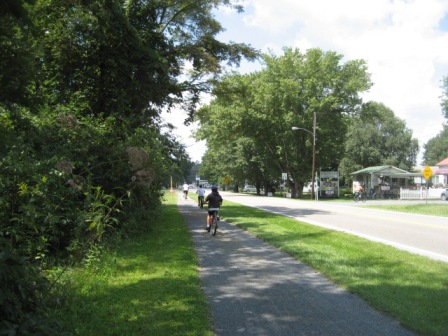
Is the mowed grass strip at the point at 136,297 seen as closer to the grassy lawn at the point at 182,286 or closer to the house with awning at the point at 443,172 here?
the grassy lawn at the point at 182,286

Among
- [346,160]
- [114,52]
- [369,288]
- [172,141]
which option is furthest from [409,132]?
[369,288]

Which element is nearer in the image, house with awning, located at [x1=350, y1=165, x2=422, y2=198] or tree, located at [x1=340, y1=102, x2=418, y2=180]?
house with awning, located at [x1=350, y1=165, x2=422, y2=198]

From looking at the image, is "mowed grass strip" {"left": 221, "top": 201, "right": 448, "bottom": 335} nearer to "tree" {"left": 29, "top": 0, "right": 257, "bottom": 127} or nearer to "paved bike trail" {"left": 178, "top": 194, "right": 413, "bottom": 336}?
"paved bike trail" {"left": 178, "top": 194, "right": 413, "bottom": 336}

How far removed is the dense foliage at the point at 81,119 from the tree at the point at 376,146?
60496 millimetres

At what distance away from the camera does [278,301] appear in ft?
19.3

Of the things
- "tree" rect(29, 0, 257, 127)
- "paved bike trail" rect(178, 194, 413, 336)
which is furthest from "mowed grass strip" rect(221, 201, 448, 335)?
"tree" rect(29, 0, 257, 127)

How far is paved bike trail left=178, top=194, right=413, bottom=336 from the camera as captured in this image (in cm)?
481

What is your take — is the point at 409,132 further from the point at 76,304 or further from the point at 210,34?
the point at 76,304

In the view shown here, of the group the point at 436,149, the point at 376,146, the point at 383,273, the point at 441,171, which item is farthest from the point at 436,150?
the point at 383,273

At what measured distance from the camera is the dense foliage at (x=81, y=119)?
5651 mm

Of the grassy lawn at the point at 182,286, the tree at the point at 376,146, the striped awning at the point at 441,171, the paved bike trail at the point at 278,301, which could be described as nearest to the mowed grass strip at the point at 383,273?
the grassy lawn at the point at 182,286

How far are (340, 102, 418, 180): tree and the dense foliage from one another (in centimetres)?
6050

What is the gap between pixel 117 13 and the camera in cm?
1395

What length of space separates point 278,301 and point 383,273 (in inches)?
105
